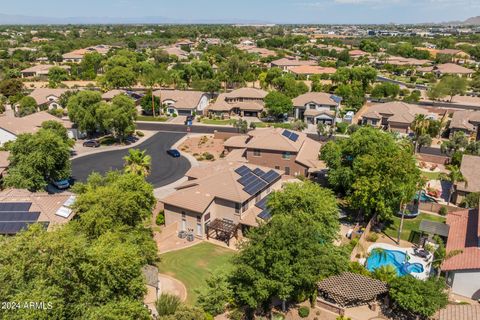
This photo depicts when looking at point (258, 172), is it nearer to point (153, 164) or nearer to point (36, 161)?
point (153, 164)

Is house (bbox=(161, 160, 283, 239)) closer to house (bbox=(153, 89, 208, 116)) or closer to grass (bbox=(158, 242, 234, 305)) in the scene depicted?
grass (bbox=(158, 242, 234, 305))

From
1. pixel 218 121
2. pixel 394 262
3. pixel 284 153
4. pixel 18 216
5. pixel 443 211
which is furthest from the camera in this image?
pixel 218 121

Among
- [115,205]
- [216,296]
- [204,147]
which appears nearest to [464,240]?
[216,296]

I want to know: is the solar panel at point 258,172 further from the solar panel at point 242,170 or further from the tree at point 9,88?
the tree at point 9,88

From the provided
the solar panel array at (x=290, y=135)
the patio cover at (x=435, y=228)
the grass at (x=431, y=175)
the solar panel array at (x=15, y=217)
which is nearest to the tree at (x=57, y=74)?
the solar panel array at (x=290, y=135)

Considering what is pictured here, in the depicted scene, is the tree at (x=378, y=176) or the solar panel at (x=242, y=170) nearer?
the tree at (x=378, y=176)

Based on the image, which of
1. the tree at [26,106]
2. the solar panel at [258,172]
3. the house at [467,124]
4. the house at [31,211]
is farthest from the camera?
the tree at [26,106]

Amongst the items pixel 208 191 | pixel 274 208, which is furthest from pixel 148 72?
pixel 274 208

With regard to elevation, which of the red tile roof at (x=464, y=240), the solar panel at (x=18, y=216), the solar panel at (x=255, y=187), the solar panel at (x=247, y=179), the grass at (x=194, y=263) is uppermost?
the solar panel at (x=18, y=216)
